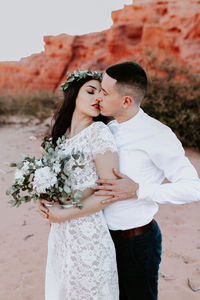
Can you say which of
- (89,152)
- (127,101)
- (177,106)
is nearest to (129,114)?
(127,101)

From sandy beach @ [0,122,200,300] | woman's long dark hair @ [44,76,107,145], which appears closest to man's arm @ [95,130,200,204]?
woman's long dark hair @ [44,76,107,145]

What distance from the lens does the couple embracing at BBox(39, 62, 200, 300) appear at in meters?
1.57

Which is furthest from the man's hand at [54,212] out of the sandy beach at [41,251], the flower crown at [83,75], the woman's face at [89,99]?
the sandy beach at [41,251]

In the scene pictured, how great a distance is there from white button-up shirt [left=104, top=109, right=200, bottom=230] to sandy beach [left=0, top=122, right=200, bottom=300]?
1922 millimetres

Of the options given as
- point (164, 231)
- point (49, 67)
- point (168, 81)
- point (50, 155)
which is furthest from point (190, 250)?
point (49, 67)

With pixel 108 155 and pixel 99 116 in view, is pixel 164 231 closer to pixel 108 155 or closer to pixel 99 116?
pixel 99 116

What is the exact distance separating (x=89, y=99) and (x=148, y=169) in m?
0.72

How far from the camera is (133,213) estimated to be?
5.34 ft

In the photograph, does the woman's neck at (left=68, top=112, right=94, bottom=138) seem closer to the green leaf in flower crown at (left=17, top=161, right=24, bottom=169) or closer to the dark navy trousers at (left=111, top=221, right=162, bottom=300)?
the green leaf in flower crown at (left=17, top=161, right=24, bottom=169)

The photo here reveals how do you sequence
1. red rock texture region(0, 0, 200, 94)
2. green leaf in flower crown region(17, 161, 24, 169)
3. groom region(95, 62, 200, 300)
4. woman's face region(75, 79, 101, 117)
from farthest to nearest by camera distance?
red rock texture region(0, 0, 200, 94)
woman's face region(75, 79, 101, 117)
green leaf in flower crown region(17, 161, 24, 169)
groom region(95, 62, 200, 300)

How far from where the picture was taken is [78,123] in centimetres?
203

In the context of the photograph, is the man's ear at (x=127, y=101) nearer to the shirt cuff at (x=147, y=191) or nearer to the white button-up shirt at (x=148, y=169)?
the white button-up shirt at (x=148, y=169)

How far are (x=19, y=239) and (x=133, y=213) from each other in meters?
3.22

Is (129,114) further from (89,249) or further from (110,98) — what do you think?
(89,249)
